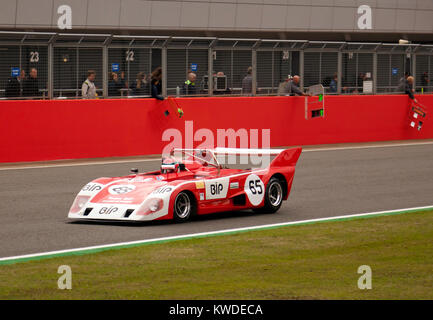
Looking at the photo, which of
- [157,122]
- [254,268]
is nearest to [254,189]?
[254,268]

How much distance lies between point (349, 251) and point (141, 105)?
38.6ft

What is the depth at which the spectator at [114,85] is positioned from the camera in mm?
20688

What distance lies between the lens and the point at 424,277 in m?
8.16

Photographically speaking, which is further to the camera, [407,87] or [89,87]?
[407,87]

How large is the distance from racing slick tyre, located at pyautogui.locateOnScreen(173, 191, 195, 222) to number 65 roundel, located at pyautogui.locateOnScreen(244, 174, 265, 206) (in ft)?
3.16

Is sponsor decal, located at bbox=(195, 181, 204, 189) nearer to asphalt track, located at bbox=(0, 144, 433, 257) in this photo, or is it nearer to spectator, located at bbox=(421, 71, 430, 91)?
asphalt track, located at bbox=(0, 144, 433, 257)

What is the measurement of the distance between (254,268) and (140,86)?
13.1 meters

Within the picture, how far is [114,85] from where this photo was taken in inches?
818

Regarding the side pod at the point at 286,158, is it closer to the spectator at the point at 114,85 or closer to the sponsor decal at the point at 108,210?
the sponsor decal at the point at 108,210

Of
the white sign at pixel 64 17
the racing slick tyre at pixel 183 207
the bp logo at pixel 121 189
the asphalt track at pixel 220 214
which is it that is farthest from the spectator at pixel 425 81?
the bp logo at pixel 121 189

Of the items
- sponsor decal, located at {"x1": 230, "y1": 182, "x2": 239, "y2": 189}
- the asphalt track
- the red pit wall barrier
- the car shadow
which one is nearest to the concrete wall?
the red pit wall barrier

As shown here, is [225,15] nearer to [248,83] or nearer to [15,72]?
[248,83]
